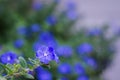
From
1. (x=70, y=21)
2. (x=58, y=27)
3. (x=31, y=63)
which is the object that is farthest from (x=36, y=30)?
(x=31, y=63)

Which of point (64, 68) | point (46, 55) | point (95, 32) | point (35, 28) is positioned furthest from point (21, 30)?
point (46, 55)

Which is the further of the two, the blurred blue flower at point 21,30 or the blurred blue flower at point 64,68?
the blurred blue flower at point 21,30

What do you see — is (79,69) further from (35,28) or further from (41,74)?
(41,74)

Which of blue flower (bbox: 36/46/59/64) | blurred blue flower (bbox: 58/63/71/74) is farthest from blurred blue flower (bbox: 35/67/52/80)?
blurred blue flower (bbox: 58/63/71/74)

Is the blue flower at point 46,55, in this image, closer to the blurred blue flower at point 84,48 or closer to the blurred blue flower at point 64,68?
the blurred blue flower at point 64,68

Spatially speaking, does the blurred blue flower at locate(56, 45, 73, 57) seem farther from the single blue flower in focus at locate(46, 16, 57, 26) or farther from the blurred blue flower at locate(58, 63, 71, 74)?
the single blue flower in focus at locate(46, 16, 57, 26)

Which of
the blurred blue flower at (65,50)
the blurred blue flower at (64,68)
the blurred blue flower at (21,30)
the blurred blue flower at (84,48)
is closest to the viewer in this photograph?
the blurred blue flower at (64,68)

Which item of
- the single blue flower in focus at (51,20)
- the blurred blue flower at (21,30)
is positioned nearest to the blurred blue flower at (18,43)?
the blurred blue flower at (21,30)
